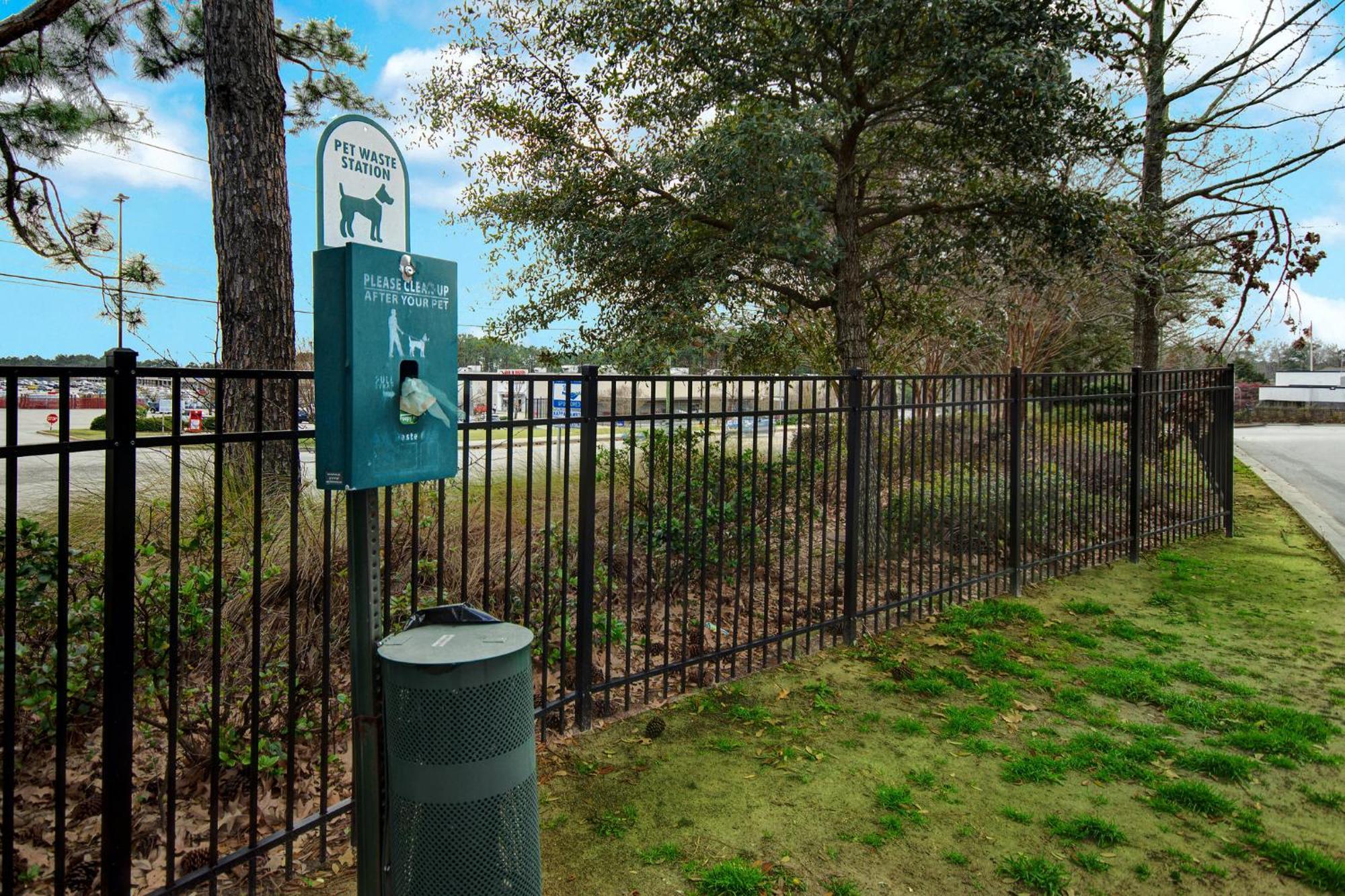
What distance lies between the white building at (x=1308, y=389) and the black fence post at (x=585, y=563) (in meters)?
58.3

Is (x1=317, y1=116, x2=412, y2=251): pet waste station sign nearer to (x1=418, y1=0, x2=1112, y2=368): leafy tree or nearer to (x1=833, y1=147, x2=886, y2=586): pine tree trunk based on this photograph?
(x1=418, y1=0, x2=1112, y2=368): leafy tree

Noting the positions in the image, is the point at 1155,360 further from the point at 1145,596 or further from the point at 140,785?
the point at 140,785

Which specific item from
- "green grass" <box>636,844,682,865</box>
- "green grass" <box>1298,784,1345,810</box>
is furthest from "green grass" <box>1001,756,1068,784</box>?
"green grass" <box>636,844,682,865</box>

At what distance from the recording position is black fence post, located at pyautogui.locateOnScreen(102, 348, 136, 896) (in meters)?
2.34

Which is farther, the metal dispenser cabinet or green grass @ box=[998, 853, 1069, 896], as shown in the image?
green grass @ box=[998, 853, 1069, 896]

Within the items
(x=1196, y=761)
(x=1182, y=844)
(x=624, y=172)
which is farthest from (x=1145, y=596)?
(x=624, y=172)

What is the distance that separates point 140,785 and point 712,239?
6382mm

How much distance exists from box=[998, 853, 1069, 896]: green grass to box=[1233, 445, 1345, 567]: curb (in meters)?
7.34

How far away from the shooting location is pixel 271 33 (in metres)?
5.91

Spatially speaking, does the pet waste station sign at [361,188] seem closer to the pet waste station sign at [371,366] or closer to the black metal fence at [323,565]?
the pet waste station sign at [371,366]

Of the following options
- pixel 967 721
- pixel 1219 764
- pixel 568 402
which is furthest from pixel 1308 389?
pixel 568 402

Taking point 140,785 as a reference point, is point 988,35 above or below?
above

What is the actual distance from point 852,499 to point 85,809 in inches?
174

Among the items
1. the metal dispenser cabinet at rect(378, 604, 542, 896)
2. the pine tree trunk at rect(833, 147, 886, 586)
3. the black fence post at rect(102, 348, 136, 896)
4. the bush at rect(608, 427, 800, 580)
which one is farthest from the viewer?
the pine tree trunk at rect(833, 147, 886, 586)
